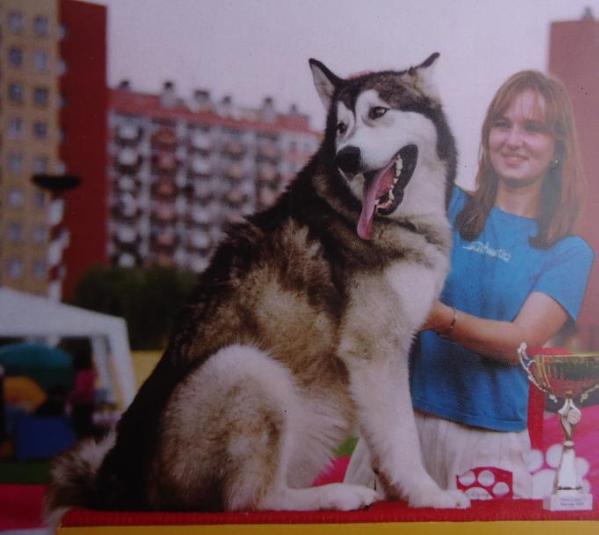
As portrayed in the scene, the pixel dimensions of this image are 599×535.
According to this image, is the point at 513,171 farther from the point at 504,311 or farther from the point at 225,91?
the point at 225,91

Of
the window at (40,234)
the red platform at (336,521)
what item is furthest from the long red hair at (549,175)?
the window at (40,234)

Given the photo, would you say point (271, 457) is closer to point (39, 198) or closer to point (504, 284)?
point (504, 284)

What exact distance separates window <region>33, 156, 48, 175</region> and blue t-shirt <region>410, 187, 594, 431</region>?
162cm

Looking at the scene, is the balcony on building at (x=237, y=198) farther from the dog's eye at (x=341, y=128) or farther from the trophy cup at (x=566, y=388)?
the trophy cup at (x=566, y=388)

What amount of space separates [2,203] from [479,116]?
1.94 metres

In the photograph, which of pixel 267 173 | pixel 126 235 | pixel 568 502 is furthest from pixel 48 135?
pixel 568 502

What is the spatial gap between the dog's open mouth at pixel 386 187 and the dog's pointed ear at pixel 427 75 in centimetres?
26

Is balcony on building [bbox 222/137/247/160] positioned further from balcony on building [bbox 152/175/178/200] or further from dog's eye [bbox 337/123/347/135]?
dog's eye [bbox 337/123/347/135]

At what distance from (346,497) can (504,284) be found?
108 cm

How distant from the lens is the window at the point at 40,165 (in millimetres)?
3678

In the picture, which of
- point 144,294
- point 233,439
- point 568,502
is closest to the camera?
point 233,439

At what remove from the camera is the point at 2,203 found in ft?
12.0

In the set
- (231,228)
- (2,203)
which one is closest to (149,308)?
(231,228)

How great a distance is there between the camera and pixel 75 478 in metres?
3.72
